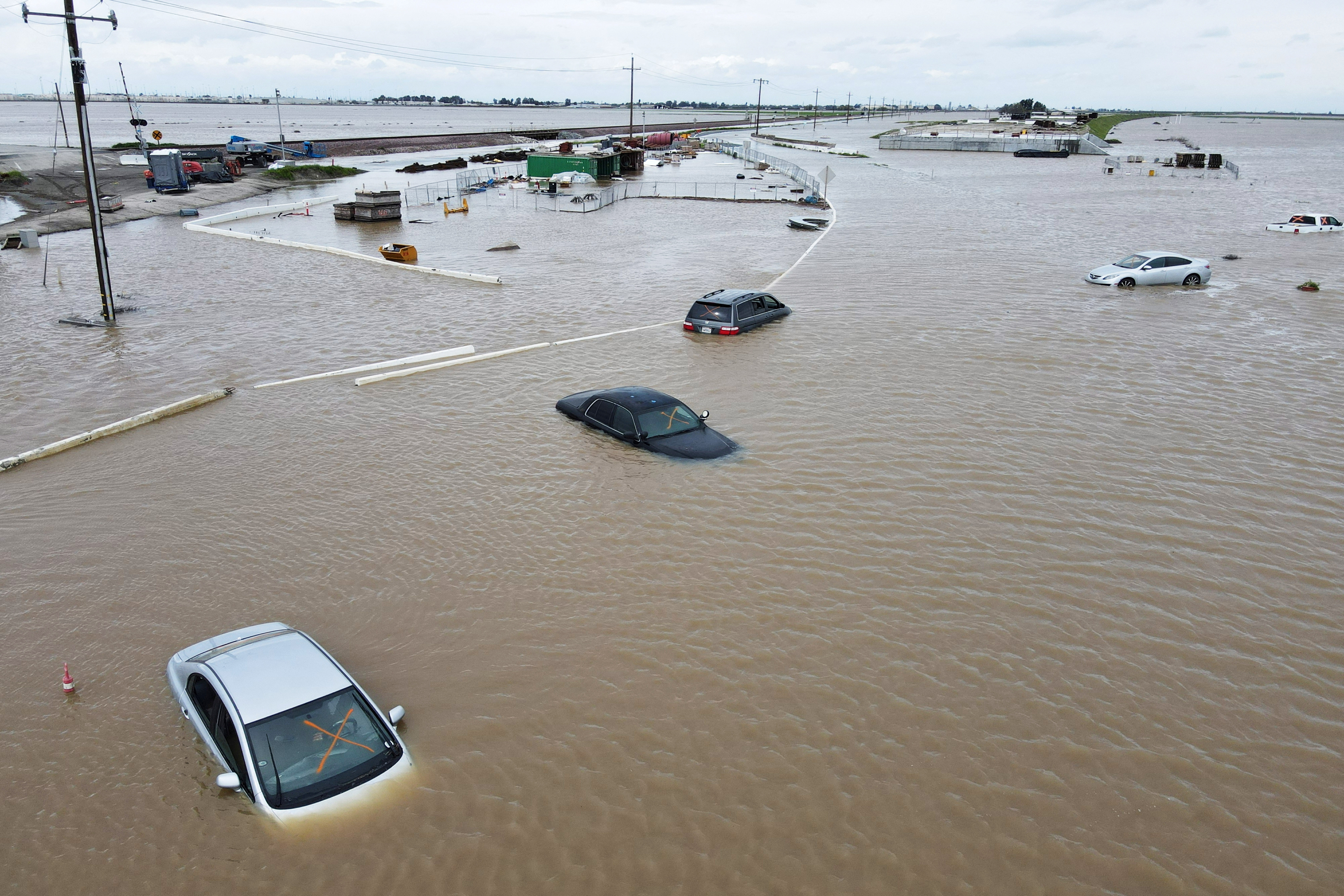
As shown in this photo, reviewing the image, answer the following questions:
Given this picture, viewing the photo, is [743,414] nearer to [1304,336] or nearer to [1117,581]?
[1117,581]

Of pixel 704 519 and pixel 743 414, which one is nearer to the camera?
pixel 704 519

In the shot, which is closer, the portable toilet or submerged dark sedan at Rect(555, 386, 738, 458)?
submerged dark sedan at Rect(555, 386, 738, 458)

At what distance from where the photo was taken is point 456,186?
6794cm

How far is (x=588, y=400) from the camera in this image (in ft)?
56.8

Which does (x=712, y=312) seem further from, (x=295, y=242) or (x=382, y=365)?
(x=295, y=242)

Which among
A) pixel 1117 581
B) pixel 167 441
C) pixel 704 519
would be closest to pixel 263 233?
pixel 167 441

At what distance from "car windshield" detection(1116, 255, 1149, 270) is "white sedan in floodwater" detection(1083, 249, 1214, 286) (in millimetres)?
16

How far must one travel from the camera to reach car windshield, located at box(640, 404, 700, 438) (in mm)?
16031

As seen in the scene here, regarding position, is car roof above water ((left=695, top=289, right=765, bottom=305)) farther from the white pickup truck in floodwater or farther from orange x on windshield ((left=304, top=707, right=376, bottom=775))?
the white pickup truck in floodwater

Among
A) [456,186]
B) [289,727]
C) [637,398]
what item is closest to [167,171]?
[456,186]

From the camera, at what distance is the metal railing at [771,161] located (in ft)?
227

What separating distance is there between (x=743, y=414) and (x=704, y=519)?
5.13 m

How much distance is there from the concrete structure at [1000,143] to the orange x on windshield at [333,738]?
14641 centimetres

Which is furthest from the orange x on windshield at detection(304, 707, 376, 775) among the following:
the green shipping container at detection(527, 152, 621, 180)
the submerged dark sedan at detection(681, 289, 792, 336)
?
the green shipping container at detection(527, 152, 621, 180)
